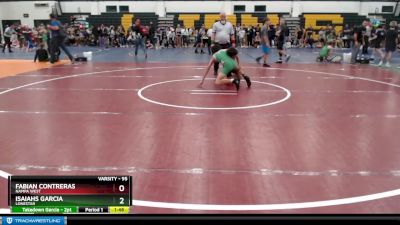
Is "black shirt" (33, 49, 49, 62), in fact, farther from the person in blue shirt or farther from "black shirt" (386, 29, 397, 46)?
"black shirt" (386, 29, 397, 46)

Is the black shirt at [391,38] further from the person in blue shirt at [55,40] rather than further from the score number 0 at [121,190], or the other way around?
the score number 0 at [121,190]

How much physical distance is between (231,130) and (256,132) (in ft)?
1.32

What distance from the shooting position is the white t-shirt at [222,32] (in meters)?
12.5

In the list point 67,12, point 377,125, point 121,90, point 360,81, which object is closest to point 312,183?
point 377,125

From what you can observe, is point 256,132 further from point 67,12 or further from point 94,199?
point 67,12

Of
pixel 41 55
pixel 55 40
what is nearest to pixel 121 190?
pixel 55 40

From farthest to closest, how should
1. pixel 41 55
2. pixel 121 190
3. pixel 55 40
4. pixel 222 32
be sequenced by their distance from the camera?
pixel 41 55, pixel 55 40, pixel 222 32, pixel 121 190

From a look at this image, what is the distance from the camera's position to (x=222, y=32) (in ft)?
41.1

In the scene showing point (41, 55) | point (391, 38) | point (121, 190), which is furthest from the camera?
point (41, 55)
